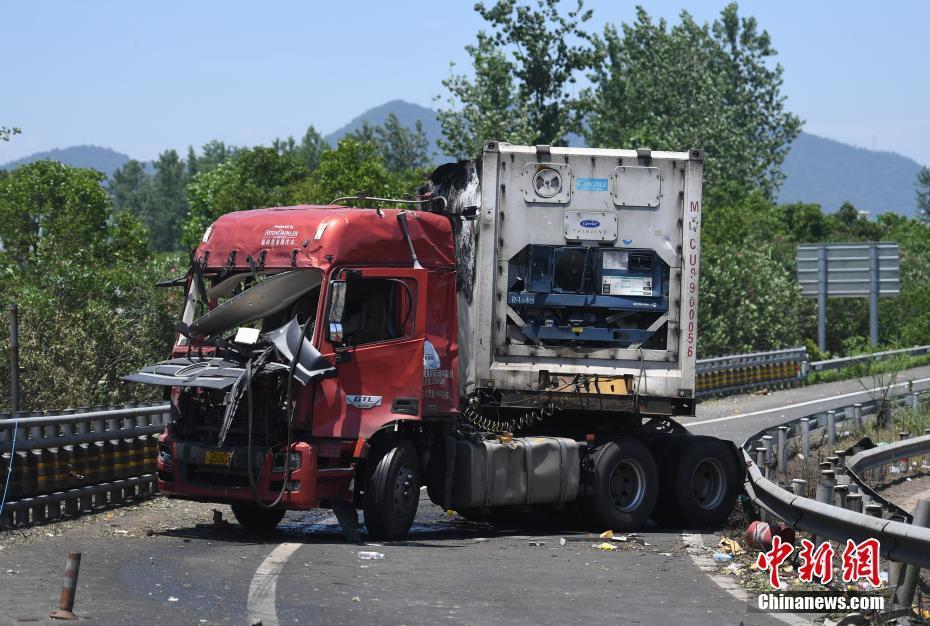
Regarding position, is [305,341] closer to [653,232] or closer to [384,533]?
[384,533]

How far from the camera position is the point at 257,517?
14516 millimetres

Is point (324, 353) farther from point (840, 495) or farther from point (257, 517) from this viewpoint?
point (840, 495)

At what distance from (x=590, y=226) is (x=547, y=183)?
685 millimetres

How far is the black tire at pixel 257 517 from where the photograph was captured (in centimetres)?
1445

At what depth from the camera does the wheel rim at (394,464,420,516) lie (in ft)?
44.9

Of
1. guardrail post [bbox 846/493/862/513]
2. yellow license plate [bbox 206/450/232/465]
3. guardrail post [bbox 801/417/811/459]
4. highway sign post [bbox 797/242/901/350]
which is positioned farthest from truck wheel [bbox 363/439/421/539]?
highway sign post [bbox 797/242/901/350]

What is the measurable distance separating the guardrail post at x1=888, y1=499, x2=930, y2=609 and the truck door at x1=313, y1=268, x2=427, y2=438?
5.82 meters

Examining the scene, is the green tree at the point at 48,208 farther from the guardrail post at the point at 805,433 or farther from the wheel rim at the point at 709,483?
the wheel rim at the point at 709,483

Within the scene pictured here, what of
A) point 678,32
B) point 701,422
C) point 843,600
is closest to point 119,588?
point 843,600

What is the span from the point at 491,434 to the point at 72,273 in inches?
1406

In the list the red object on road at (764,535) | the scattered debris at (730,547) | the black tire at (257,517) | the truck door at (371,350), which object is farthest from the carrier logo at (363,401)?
the red object on road at (764,535)

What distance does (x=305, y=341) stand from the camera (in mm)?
13172

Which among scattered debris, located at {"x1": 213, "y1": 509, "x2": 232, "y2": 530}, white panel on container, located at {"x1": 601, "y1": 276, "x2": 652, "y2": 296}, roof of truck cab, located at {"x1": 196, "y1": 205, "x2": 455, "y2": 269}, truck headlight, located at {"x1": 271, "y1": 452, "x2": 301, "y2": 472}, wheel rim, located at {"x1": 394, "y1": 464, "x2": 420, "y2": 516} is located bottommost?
scattered debris, located at {"x1": 213, "y1": 509, "x2": 232, "y2": 530}

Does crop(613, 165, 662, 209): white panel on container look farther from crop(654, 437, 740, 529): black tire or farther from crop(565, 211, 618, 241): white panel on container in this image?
crop(654, 437, 740, 529): black tire
